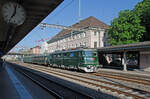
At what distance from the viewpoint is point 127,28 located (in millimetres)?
32625

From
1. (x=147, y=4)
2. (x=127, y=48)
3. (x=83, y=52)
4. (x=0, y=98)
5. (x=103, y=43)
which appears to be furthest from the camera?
(x=103, y=43)

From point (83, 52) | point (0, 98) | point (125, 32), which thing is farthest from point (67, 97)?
point (125, 32)

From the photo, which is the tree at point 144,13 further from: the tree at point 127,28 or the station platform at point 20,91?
the station platform at point 20,91

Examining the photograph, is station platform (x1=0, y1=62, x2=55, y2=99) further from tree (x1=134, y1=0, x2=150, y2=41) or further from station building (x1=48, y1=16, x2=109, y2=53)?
station building (x1=48, y1=16, x2=109, y2=53)

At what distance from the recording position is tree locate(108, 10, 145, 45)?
3206 centimetres

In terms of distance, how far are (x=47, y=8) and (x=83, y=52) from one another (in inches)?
438

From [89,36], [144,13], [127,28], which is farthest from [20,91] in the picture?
[89,36]

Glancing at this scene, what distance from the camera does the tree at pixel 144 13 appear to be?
1227 inches

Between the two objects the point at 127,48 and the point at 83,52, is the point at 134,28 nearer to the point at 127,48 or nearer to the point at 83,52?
the point at 127,48

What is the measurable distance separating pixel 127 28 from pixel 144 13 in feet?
13.6

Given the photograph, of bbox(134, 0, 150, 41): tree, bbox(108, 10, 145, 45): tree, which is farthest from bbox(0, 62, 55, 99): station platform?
bbox(134, 0, 150, 41): tree

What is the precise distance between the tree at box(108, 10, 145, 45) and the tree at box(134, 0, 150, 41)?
0.98 m

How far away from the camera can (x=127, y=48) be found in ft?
70.7

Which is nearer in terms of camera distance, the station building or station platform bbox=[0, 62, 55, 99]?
station platform bbox=[0, 62, 55, 99]
